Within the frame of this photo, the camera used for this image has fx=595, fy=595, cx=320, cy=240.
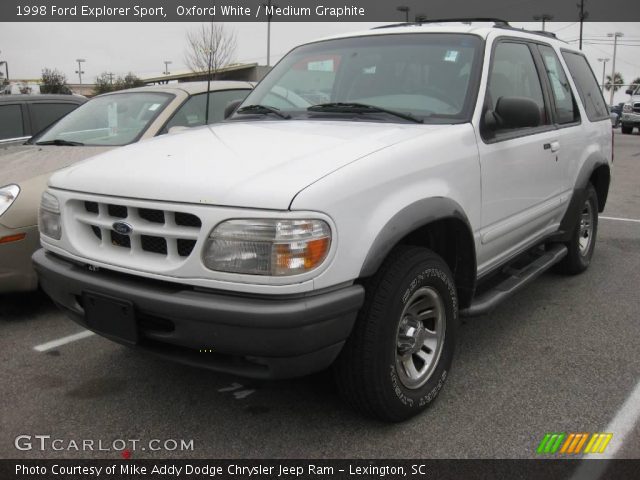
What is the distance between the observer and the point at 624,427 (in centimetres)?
274

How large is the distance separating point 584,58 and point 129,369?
14.9 feet

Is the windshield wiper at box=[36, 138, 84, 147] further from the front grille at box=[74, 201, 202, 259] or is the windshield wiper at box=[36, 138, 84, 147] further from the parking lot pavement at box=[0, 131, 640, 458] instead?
the front grille at box=[74, 201, 202, 259]

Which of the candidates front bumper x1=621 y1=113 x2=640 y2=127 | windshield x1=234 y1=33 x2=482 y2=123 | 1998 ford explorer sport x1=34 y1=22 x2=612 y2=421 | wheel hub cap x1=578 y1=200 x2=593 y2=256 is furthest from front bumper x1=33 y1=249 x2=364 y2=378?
front bumper x1=621 y1=113 x2=640 y2=127

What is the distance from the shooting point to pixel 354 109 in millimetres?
3289

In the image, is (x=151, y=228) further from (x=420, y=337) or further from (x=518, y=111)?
(x=518, y=111)

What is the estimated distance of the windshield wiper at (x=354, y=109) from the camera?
316 cm

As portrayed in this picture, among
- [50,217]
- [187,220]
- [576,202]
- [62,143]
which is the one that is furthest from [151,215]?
[576,202]

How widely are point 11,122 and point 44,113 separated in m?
0.36

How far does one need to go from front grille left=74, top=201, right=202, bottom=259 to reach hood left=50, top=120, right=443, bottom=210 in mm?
75

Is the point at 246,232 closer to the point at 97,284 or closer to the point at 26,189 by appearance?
the point at 97,284

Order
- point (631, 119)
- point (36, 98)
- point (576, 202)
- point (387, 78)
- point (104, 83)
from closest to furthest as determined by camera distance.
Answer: point (387, 78) < point (576, 202) < point (36, 98) < point (631, 119) < point (104, 83)

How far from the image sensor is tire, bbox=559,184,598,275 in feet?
15.9

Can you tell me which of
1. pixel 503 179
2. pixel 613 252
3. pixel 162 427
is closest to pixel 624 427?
pixel 503 179

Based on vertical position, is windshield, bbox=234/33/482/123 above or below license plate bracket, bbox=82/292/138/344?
above
